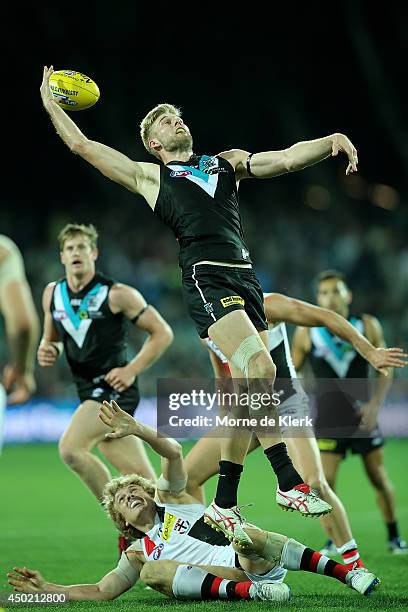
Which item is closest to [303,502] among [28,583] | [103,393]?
[28,583]

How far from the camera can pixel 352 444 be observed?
968 centimetres

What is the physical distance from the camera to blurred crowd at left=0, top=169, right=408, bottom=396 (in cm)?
2117

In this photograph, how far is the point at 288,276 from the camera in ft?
74.0

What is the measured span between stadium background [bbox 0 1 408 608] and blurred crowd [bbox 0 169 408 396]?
0.04m

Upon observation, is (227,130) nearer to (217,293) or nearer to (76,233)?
(76,233)

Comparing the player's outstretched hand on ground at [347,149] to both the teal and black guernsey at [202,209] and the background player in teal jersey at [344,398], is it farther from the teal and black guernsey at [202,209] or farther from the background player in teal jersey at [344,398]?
the background player in teal jersey at [344,398]

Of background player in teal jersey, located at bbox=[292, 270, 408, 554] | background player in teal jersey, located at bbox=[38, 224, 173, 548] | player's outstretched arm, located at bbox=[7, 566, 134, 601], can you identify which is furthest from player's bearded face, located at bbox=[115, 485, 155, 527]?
background player in teal jersey, located at bbox=[292, 270, 408, 554]

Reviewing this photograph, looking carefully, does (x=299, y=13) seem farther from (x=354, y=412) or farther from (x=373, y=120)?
(x=354, y=412)

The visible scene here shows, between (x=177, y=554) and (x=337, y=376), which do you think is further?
(x=337, y=376)

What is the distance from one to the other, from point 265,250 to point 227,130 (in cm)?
449

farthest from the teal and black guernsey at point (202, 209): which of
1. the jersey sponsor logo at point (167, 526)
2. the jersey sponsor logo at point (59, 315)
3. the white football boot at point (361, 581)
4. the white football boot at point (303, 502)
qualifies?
the jersey sponsor logo at point (59, 315)

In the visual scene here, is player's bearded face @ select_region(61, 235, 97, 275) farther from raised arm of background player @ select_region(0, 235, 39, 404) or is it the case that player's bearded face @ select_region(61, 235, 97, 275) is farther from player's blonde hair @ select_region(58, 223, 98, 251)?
raised arm of background player @ select_region(0, 235, 39, 404)

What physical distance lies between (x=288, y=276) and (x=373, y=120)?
6377 millimetres

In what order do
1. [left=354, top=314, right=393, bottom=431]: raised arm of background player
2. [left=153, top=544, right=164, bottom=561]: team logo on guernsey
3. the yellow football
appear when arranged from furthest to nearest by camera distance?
[left=354, top=314, right=393, bottom=431]: raised arm of background player
the yellow football
[left=153, top=544, right=164, bottom=561]: team logo on guernsey
